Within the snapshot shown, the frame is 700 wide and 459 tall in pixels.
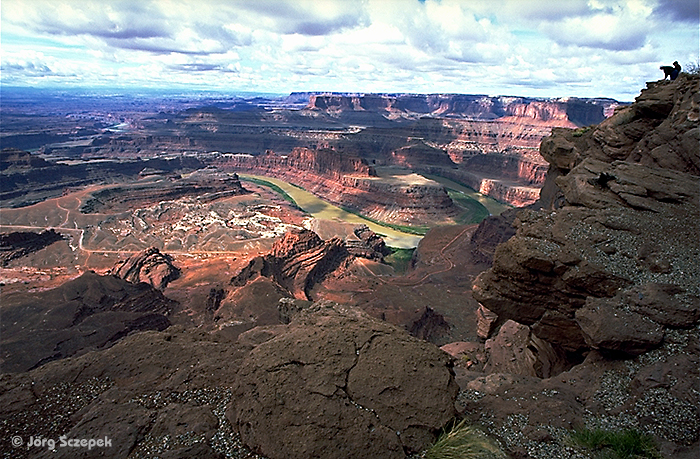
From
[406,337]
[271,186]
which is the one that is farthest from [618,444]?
[271,186]

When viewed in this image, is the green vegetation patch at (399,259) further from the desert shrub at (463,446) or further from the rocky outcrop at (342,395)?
the desert shrub at (463,446)

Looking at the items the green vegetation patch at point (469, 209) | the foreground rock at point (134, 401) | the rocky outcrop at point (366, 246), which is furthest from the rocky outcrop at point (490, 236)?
the foreground rock at point (134, 401)

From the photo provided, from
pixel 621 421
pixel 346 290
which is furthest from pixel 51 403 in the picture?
pixel 346 290

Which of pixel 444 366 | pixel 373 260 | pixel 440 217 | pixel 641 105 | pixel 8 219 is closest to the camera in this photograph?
pixel 444 366

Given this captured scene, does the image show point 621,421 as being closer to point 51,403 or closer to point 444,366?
point 444,366

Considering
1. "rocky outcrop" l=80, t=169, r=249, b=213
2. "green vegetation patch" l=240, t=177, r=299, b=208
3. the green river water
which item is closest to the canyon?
the green river water

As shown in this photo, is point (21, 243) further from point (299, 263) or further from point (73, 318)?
point (299, 263)
